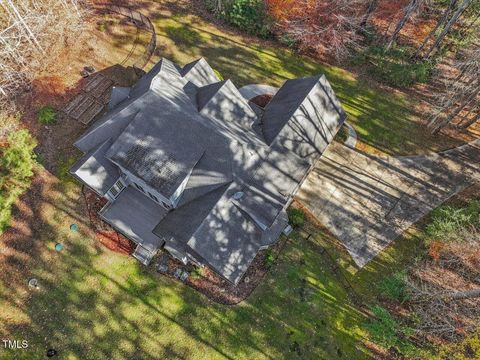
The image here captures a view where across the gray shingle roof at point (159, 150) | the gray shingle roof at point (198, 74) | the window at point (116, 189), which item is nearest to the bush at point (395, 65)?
the gray shingle roof at point (198, 74)

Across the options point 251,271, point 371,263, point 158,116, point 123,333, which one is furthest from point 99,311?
point 371,263

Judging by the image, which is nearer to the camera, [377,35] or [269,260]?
[269,260]

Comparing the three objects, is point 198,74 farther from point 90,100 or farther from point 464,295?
point 464,295

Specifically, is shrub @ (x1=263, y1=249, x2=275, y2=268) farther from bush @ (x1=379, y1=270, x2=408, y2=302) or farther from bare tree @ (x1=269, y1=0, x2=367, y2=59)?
bare tree @ (x1=269, y1=0, x2=367, y2=59)

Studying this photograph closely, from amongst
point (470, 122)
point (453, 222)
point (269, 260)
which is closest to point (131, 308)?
point (269, 260)

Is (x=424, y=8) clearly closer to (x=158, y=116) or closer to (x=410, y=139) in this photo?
(x=410, y=139)

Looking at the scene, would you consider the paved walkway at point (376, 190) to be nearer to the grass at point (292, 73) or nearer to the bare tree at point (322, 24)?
the grass at point (292, 73)
